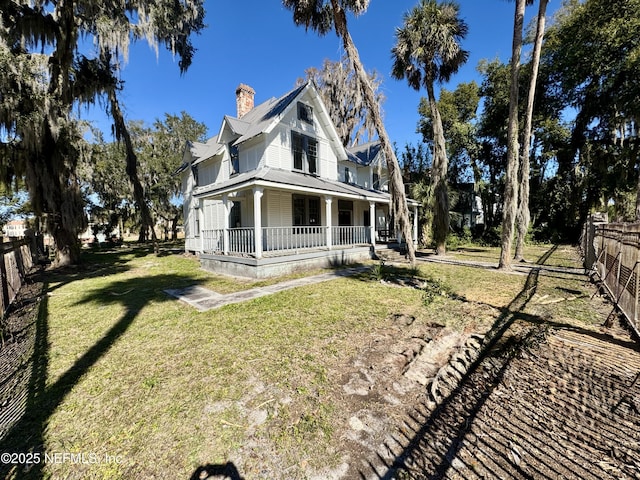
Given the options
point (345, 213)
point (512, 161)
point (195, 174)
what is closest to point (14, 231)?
point (195, 174)

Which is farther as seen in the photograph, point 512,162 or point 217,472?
point 512,162

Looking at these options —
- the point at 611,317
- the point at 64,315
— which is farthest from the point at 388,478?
the point at 64,315

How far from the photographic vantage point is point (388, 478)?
2.01 metres

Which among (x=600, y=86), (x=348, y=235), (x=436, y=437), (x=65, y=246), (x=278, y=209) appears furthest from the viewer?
(x=600, y=86)

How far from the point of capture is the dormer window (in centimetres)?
1365

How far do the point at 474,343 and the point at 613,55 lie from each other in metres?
23.7

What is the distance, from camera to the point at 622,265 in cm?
527

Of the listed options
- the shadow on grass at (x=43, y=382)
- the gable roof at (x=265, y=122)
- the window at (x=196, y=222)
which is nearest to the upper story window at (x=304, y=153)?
the gable roof at (x=265, y=122)

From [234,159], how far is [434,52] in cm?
1079

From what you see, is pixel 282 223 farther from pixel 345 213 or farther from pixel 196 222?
pixel 196 222

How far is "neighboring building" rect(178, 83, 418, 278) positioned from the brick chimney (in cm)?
7

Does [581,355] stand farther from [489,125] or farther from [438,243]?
[489,125]

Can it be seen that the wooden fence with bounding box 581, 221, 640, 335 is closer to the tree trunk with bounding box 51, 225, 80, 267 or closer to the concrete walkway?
the concrete walkway

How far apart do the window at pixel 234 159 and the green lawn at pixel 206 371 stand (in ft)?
27.1
